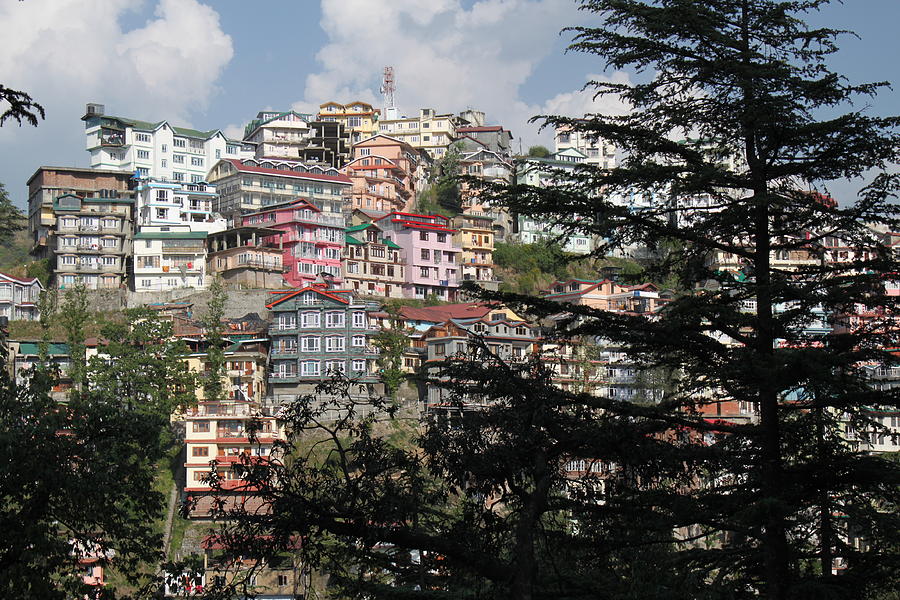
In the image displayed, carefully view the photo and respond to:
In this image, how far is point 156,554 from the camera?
13.9m

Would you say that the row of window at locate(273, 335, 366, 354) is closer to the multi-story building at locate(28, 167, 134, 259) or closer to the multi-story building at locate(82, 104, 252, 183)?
the multi-story building at locate(28, 167, 134, 259)

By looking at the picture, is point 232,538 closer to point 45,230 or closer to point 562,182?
point 562,182

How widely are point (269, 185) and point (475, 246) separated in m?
17.0

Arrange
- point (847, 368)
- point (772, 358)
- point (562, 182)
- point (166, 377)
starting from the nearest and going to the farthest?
point (772, 358)
point (847, 368)
point (562, 182)
point (166, 377)

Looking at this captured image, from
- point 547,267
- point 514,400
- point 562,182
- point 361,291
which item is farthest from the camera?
point 547,267

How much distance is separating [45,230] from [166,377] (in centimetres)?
2901

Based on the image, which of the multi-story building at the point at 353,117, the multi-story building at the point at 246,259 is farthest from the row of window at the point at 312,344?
the multi-story building at the point at 353,117

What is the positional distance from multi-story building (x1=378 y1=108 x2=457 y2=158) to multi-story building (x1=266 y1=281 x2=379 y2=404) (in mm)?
45927

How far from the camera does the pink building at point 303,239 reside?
7388cm

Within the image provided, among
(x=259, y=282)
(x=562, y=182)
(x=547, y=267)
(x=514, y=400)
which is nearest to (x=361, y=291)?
(x=259, y=282)

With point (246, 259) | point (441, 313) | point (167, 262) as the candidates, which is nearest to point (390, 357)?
point (441, 313)

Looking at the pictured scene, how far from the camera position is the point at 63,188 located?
260ft

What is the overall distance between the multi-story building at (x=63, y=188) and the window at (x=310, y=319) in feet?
76.7

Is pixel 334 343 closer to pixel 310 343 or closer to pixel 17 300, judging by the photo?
A: pixel 310 343
